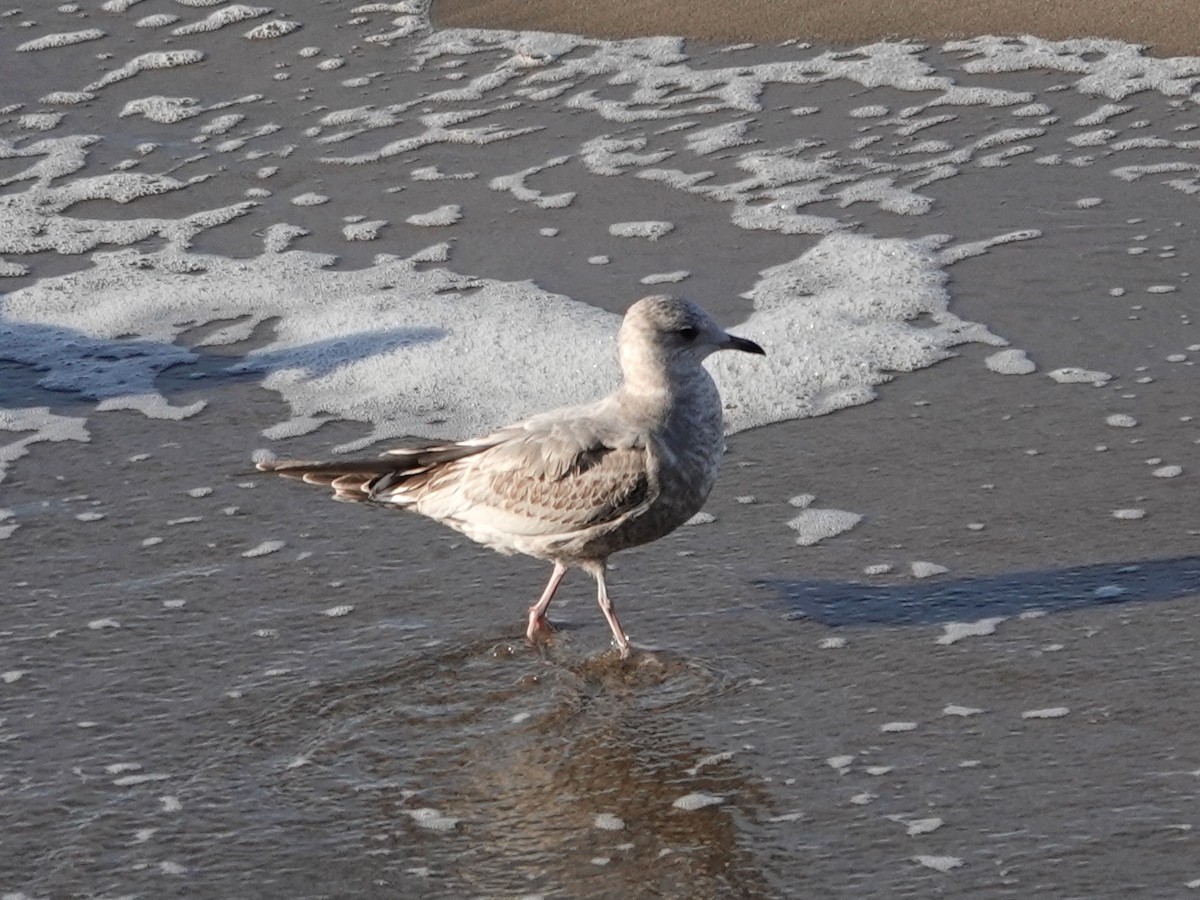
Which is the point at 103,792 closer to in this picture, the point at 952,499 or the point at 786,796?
the point at 786,796

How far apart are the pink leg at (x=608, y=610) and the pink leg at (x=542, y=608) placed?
100 millimetres

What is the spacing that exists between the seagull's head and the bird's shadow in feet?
2.67

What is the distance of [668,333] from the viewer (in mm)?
5637

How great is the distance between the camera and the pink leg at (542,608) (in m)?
5.64

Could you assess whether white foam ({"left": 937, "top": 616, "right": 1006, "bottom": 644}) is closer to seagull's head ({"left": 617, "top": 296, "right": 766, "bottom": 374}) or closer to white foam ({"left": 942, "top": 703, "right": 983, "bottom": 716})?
white foam ({"left": 942, "top": 703, "right": 983, "bottom": 716})

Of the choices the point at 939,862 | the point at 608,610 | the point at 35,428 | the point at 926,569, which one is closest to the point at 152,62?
the point at 35,428

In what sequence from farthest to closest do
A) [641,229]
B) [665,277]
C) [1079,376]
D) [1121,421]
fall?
[641,229], [665,277], [1079,376], [1121,421]

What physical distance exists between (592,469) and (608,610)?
1.42ft

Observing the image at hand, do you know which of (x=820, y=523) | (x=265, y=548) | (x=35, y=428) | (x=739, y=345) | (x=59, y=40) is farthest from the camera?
(x=59, y=40)

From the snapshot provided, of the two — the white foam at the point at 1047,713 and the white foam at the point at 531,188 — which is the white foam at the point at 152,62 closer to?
Answer: the white foam at the point at 531,188

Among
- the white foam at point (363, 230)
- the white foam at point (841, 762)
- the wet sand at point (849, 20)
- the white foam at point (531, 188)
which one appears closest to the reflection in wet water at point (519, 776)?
the white foam at point (841, 762)

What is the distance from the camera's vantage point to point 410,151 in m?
10.5

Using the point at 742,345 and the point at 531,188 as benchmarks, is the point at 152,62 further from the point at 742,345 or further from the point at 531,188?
the point at 742,345

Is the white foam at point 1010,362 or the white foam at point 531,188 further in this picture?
the white foam at point 531,188
